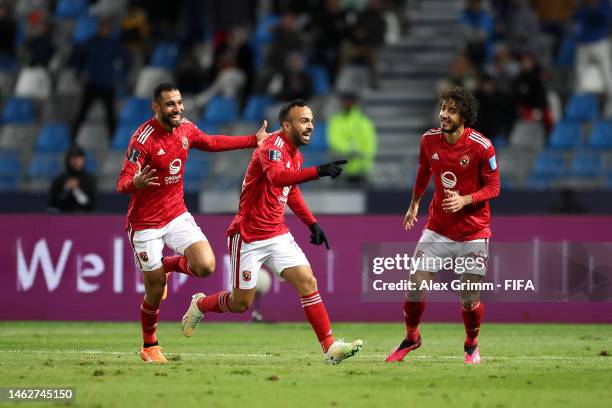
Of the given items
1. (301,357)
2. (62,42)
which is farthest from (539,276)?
(62,42)

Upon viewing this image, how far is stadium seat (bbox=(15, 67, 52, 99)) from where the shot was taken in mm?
26625

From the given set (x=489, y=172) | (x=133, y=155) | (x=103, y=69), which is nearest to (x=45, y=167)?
(x=103, y=69)

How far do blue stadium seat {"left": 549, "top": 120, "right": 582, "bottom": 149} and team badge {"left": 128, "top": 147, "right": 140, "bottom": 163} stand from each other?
1128 cm

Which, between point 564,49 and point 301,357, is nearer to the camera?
point 301,357

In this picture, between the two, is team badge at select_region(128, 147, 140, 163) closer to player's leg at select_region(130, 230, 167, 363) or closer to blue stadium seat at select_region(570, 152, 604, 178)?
player's leg at select_region(130, 230, 167, 363)

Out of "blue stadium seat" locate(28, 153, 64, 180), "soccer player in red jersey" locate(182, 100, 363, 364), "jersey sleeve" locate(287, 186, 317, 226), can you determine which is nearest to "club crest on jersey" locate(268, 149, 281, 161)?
"soccer player in red jersey" locate(182, 100, 363, 364)

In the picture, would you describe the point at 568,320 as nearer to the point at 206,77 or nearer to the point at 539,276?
the point at 539,276

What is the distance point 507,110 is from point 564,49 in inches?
109

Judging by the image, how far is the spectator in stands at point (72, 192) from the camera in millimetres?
19438

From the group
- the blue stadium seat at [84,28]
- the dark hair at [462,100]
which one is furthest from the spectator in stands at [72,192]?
the blue stadium seat at [84,28]

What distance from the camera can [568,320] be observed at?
58.8 feet

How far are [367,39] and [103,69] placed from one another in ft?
15.6

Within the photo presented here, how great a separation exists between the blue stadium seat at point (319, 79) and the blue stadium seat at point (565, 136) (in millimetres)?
4278

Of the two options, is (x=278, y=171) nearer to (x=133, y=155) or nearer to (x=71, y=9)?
(x=133, y=155)
